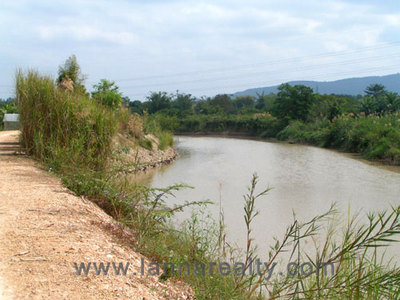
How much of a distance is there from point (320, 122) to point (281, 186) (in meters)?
19.0

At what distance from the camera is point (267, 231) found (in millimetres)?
6203

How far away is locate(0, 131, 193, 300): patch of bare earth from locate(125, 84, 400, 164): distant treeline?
14140 millimetres

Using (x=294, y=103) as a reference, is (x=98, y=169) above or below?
below

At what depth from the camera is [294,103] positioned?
3384 centimetres

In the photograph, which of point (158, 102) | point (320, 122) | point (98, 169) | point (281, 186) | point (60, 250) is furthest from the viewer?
point (158, 102)

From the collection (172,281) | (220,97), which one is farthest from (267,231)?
(220,97)

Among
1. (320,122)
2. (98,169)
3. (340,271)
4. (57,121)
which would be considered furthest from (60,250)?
(320,122)

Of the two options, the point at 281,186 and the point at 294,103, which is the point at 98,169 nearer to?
the point at 281,186

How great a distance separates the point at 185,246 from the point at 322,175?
937 cm

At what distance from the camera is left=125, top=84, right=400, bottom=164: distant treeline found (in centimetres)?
1838

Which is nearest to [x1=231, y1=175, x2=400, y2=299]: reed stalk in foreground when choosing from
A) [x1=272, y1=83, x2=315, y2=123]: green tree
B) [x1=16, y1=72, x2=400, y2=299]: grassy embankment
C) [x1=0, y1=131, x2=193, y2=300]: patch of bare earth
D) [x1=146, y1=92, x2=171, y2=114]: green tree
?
[x1=0, y1=131, x2=193, y2=300]: patch of bare earth

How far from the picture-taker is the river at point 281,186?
6.89 metres

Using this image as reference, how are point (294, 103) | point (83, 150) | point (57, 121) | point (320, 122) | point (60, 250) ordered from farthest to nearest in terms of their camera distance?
point (294, 103), point (320, 122), point (57, 121), point (83, 150), point (60, 250)

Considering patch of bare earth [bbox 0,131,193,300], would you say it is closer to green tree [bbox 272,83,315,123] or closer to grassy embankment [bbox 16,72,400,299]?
grassy embankment [bbox 16,72,400,299]
